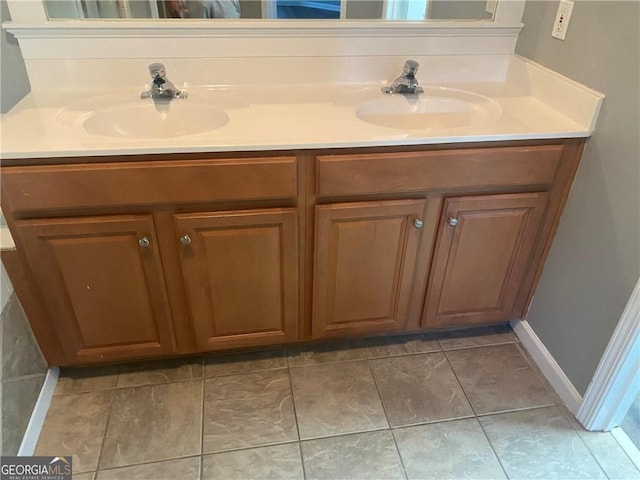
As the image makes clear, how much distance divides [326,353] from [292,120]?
86 cm

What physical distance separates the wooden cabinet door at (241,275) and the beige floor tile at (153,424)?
0.61 feet

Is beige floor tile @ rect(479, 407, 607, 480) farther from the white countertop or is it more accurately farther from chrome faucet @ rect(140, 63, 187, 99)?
chrome faucet @ rect(140, 63, 187, 99)

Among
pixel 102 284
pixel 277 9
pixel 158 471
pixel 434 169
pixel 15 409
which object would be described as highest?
pixel 277 9

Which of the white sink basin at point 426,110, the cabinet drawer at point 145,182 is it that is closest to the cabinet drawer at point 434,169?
the cabinet drawer at point 145,182

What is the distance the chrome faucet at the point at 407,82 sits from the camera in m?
1.59

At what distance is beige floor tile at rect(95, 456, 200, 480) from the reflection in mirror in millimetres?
1371

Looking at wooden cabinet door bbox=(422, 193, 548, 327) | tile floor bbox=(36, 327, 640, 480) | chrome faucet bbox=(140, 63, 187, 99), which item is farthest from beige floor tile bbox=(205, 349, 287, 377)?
chrome faucet bbox=(140, 63, 187, 99)

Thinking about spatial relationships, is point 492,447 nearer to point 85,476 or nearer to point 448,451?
point 448,451

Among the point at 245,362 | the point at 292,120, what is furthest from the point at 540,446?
the point at 292,120

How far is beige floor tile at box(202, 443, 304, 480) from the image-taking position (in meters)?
1.38

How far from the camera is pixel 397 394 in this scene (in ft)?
5.36

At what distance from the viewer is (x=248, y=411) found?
156cm

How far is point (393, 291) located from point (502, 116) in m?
0.66

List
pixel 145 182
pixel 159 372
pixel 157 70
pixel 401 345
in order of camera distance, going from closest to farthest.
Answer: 1. pixel 145 182
2. pixel 157 70
3. pixel 159 372
4. pixel 401 345
